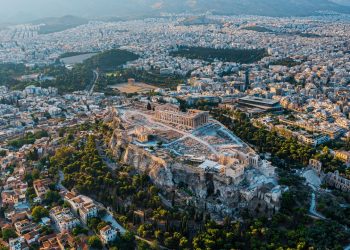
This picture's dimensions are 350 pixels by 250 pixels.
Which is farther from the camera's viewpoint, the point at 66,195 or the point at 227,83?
the point at 227,83

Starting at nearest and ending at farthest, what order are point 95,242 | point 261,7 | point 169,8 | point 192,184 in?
point 95,242 < point 192,184 < point 261,7 < point 169,8

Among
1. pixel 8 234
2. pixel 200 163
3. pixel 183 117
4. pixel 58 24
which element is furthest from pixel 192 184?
pixel 58 24

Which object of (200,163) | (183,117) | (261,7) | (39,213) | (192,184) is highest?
(261,7)

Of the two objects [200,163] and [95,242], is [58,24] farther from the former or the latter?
[95,242]

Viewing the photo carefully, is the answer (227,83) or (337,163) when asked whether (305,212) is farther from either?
(227,83)

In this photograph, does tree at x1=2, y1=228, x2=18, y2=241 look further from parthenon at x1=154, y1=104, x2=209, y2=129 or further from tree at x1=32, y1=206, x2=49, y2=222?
parthenon at x1=154, y1=104, x2=209, y2=129

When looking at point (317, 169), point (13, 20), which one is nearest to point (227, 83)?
point (317, 169)

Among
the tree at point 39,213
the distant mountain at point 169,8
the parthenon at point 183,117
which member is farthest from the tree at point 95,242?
the distant mountain at point 169,8
